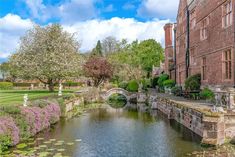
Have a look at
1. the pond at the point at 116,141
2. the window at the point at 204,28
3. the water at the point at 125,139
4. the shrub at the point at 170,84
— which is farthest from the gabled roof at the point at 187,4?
the pond at the point at 116,141

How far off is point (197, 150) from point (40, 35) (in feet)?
94.0

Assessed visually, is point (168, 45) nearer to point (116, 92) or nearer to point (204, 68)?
point (116, 92)

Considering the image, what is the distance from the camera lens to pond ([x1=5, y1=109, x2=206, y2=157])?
11.9 m

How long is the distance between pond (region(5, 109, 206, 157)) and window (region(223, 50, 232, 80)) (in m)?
5.03

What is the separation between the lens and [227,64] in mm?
20156

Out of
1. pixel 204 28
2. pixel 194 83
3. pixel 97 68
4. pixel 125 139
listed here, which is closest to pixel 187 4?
pixel 204 28

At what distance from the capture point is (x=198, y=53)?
2620 centimetres

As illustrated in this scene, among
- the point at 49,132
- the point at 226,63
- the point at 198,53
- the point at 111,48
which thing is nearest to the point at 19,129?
the point at 49,132

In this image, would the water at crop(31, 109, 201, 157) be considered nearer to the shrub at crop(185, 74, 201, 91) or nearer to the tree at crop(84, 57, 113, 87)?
the shrub at crop(185, 74, 201, 91)

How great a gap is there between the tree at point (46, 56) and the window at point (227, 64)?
20211 mm

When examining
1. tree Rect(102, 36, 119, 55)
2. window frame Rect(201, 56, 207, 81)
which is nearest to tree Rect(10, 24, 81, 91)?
window frame Rect(201, 56, 207, 81)

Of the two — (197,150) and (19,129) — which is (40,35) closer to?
(19,129)

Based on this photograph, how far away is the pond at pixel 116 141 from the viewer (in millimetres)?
11898

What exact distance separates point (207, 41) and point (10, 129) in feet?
55.4
